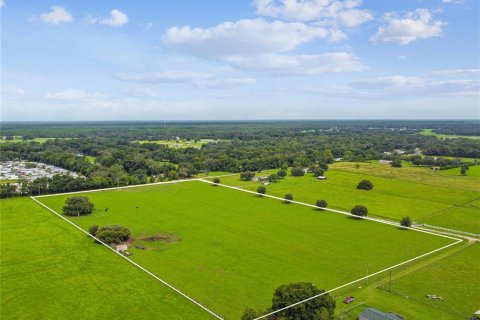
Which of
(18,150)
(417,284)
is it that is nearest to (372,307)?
(417,284)

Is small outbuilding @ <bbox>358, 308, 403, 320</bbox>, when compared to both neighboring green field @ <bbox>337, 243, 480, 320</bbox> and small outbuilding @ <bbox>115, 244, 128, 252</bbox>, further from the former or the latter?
small outbuilding @ <bbox>115, 244, 128, 252</bbox>

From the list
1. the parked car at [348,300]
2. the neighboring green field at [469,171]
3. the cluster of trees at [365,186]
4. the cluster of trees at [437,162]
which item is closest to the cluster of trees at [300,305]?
the parked car at [348,300]

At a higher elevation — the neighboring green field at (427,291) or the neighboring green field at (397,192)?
the neighboring green field at (397,192)

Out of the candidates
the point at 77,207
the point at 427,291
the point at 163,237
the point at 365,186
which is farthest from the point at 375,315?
the point at 365,186

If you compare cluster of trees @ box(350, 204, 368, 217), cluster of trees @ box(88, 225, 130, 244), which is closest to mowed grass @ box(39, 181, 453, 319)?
cluster of trees @ box(350, 204, 368, 217)

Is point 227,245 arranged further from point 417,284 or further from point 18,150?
point 18,150

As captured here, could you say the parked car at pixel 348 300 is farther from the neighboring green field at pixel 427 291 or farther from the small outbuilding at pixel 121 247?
the small outbuilding at pixel 121 247

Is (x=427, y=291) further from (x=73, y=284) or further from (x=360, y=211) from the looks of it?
(x=73, y=284)
